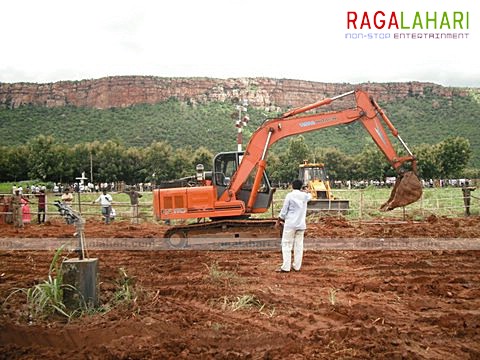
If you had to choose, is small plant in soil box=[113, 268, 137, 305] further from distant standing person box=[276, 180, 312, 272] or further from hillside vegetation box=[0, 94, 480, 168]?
hillside vegetation box=[0, 94, 480, 168]

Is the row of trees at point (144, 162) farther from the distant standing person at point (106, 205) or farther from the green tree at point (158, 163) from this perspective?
the distant standing person at point (106, 205)

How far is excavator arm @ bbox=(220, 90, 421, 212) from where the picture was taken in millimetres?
12398

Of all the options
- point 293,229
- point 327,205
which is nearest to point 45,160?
point 327,205

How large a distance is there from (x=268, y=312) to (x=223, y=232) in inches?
248

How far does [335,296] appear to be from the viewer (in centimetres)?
682

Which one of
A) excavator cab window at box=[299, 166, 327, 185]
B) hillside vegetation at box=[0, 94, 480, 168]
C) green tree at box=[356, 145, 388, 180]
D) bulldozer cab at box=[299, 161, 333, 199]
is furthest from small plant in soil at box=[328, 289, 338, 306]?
hillside vegetation at box=[0, 94, 480, 168]

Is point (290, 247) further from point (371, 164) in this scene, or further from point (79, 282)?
point (371, 164)

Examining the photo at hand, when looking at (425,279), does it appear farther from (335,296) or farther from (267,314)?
(267,314)

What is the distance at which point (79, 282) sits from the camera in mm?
5816

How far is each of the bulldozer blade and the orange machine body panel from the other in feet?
30.2

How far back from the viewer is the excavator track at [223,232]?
476 inches

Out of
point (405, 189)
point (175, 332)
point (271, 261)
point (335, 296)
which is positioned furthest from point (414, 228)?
point (175, 332)

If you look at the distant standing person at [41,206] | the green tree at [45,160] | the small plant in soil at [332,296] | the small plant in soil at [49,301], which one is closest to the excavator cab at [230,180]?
the small plant in soil at [332,296]

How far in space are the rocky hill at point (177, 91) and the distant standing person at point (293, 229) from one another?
307 feet
